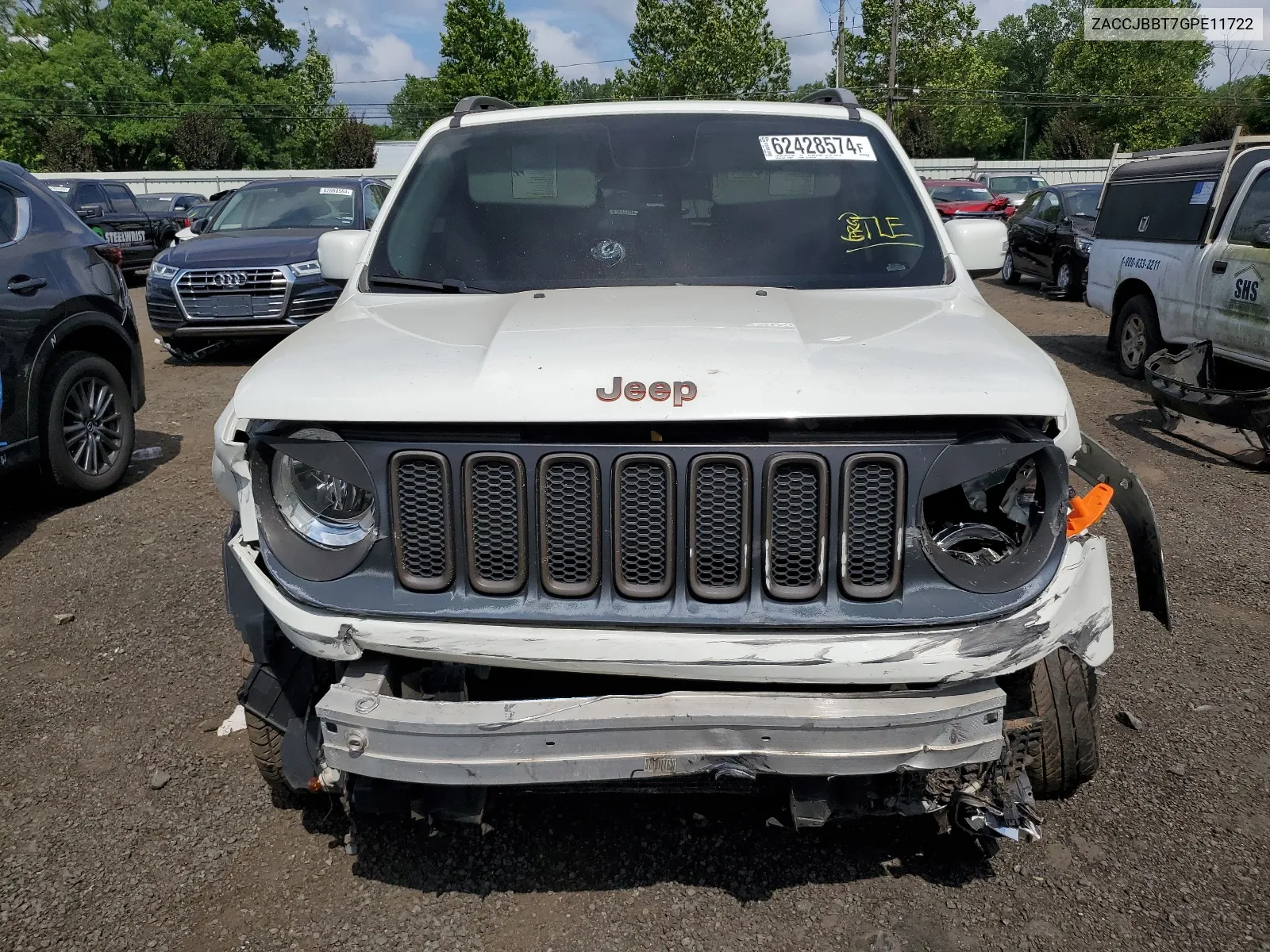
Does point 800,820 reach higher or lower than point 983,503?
lower

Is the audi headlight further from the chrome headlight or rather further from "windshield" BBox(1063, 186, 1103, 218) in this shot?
"windshield" BBox(1063, 186, 1103, 218)

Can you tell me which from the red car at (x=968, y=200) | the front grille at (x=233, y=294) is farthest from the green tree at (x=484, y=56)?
the front grille at (x=233, y=294)

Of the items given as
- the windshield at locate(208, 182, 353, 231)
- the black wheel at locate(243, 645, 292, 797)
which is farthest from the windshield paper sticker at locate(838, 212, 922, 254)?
the windshield at locate(208, 182, 353, 231)

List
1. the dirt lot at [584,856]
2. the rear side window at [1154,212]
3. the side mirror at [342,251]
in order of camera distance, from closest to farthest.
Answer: the dirt lot at [584,856] < the side mirror at [342,251] < the rear side window at [1154,212]

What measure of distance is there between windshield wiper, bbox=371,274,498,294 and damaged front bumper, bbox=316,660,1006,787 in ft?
5.17

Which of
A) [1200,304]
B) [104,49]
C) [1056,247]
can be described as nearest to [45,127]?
[104,49]

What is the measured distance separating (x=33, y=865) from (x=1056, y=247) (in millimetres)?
15042

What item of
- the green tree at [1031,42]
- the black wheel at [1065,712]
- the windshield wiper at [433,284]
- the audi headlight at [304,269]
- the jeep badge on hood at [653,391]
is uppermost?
the green tree at [1031,42]

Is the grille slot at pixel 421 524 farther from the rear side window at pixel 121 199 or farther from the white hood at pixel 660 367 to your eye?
the rear side window at pixel 121 199

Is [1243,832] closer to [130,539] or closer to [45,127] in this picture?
[130,539]

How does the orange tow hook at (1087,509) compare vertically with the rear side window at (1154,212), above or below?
below

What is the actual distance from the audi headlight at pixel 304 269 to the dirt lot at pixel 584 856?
20.7 feet

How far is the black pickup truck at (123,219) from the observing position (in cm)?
1870

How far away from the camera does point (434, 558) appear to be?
94.1 inches
